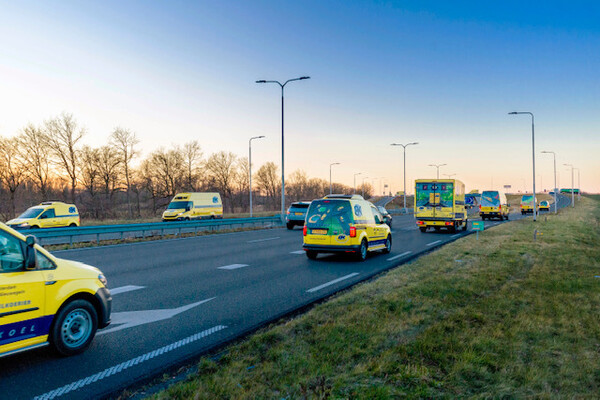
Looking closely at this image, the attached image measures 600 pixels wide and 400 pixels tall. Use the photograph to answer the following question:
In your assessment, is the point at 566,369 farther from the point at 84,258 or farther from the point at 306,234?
the point at 84,258

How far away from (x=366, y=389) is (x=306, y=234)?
9372 mm

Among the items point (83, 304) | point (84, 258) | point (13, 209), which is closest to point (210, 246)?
point (84, 258)

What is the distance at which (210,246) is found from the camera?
17.5 metres

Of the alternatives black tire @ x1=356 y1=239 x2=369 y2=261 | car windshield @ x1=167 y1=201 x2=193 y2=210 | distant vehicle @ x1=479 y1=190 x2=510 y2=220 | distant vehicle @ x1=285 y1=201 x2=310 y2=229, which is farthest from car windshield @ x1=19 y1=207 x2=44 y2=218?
distant vehicle @ x1=479 y1=190 x2=510 y2=220

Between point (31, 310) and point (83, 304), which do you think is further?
point (83, 304)

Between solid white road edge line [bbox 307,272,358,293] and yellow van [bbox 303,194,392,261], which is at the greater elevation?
yellow van [bbox 303,194,392,261]

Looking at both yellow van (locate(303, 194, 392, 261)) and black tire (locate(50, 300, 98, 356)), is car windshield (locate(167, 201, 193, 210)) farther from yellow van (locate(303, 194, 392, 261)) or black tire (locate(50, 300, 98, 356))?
black tire (locate(50, 300, 98, 356))

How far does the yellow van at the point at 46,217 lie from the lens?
24188mm

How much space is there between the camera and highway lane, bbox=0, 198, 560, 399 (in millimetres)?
4293

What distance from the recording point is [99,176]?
156 feet

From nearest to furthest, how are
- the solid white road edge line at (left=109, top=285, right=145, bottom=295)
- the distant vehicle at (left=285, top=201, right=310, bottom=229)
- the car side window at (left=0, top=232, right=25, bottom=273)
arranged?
the car side window at (left=0, top=232, right=25, bottom=273) < the solid white road edge line at (left=109, top=285, right=145, bottom=295) < the distant vehicle at (left=285, top=201, right=310, bottom=229)

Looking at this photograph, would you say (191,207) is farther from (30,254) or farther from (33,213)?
(30,254)

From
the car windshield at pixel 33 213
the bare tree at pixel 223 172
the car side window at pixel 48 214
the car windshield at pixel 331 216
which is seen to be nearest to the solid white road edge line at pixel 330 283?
the car windshield at pixel 331 216

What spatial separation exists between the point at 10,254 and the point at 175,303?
3.40 meters
